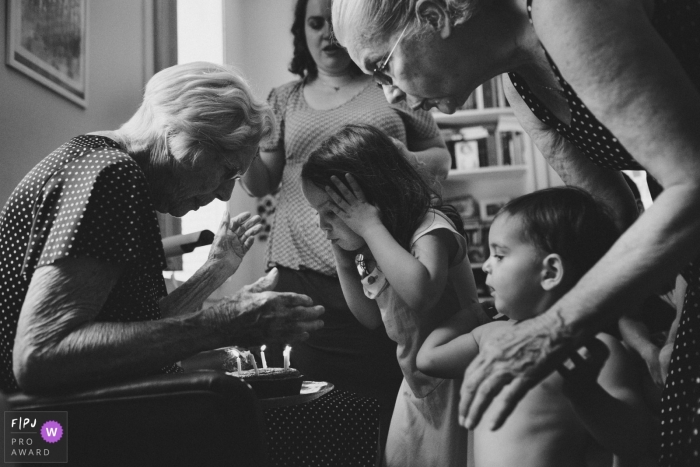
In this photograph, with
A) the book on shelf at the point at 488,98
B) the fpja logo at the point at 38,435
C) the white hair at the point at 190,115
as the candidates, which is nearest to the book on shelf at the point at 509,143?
the book on shelf at the point at 488,98

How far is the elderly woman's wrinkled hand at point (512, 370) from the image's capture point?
66 cm

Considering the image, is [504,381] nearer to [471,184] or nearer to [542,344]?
[542,344]

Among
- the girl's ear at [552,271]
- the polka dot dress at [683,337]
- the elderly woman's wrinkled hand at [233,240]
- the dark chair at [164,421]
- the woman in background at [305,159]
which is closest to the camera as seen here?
the polka dot dress at [683,337]

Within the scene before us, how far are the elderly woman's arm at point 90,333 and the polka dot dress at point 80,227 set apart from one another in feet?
0.12

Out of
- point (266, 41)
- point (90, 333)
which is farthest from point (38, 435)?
point (266, 41)

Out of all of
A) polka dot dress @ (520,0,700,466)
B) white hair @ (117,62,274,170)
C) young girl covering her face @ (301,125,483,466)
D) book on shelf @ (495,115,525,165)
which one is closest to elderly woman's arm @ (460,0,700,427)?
polka dot dress @ (520,0,700,466)

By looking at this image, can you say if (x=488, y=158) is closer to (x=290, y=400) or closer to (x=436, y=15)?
(x=290, y=400)

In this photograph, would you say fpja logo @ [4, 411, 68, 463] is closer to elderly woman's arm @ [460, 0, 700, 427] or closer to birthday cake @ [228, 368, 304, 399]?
birthday cake @ [228, 368, 304, 399]

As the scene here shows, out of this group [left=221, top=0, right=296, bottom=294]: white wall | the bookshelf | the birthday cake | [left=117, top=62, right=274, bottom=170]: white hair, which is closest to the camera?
the birthday cake


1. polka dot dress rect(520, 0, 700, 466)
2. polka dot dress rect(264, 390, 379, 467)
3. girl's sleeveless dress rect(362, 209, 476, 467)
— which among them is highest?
polka dot dress rect(520, 0, 700, 466)

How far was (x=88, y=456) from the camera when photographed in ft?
3.28

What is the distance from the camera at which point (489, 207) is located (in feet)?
14.2

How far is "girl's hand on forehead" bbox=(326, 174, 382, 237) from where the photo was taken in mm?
1510

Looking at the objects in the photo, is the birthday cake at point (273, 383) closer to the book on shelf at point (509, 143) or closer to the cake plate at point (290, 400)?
the cake plate at point (290, 400)
